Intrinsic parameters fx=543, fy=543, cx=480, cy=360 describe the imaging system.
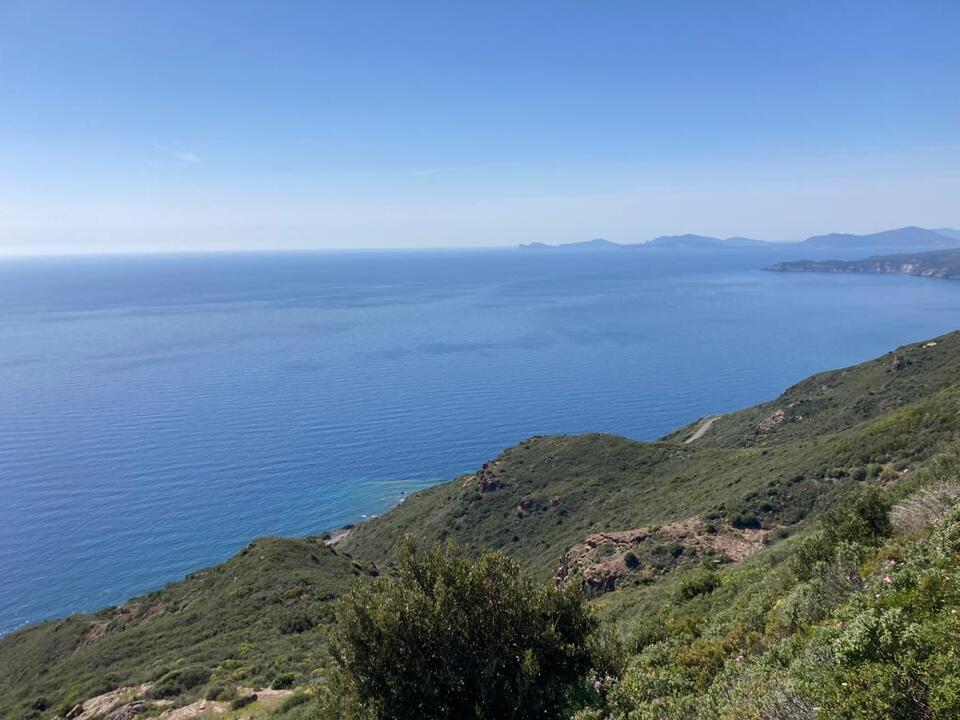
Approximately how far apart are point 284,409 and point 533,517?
6429 centimetres

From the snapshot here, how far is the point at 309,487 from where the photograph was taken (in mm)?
76000

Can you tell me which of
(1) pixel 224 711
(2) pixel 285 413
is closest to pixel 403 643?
(1) pixel 224 711

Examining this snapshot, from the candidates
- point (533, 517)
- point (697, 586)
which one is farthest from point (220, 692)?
point (533, 517)

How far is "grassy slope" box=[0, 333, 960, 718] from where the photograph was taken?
92.9ft

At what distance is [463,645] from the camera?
36.2ft

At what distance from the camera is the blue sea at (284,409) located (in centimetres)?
6406

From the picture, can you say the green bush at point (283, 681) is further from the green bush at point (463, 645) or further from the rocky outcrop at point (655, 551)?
the green bush at point (463, 645)

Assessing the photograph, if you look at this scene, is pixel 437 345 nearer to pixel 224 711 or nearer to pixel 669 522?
pixel 669 522

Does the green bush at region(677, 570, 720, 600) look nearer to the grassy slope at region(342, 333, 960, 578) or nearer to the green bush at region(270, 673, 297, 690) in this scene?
the grassy slope at region(342, 333, 960, 578)

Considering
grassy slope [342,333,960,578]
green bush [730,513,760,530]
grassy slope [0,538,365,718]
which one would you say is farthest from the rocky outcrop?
grassy slope [0,538,365,718]

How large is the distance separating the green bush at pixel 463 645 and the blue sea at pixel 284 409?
57307 mm

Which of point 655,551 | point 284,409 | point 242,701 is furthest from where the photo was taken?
point 284,409

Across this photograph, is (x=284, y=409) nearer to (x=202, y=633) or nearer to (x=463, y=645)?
(x=202, y=633)

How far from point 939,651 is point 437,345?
469 feet
